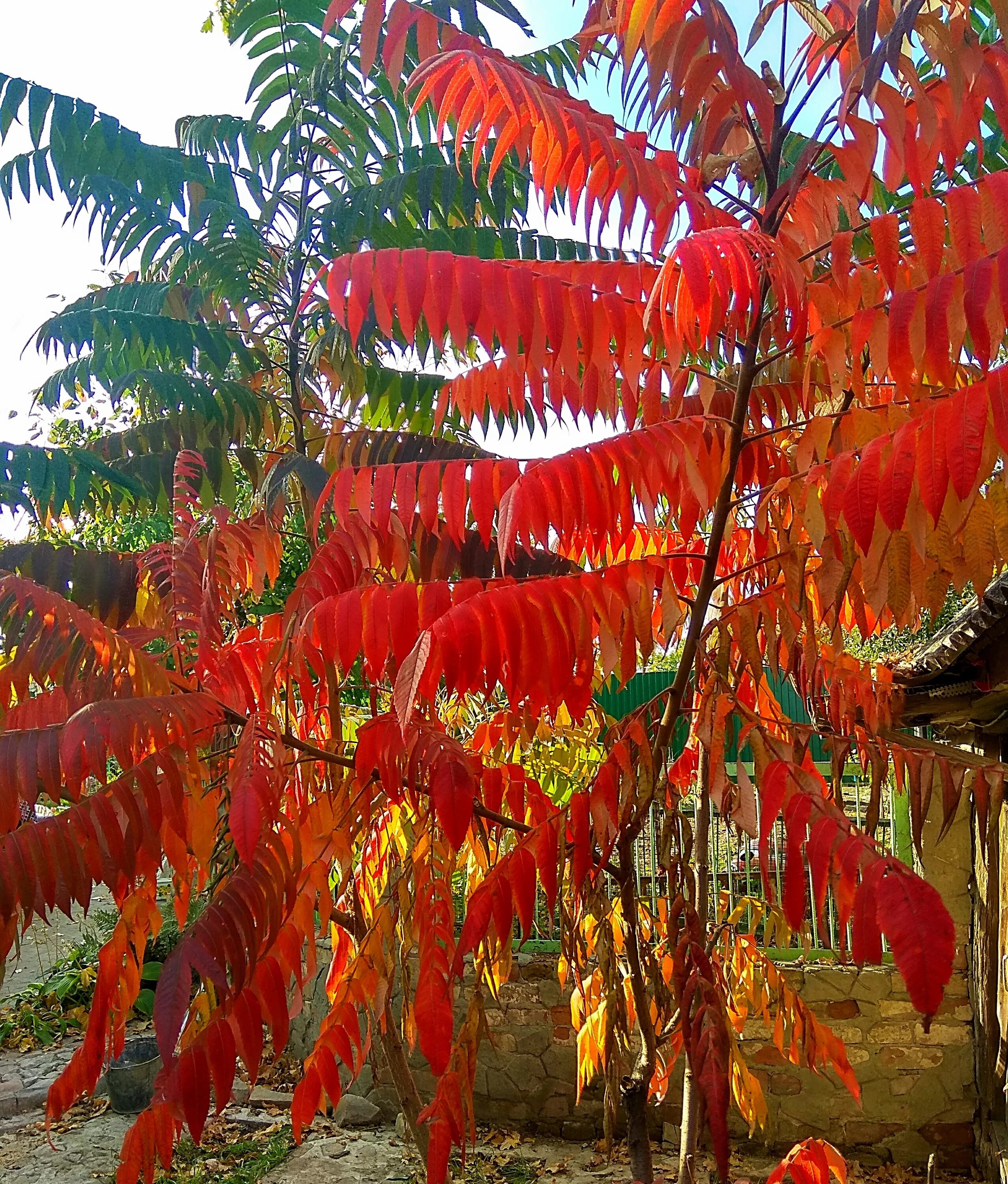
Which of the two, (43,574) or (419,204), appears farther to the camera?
(419,204)

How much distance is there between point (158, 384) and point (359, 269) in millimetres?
2096

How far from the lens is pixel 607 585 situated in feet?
4.65

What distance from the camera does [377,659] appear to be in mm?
1519

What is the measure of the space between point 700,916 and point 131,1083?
469cm

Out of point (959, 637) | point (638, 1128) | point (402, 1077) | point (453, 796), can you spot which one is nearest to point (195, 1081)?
point (453, 796)

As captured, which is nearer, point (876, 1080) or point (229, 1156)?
point (229, 1156)

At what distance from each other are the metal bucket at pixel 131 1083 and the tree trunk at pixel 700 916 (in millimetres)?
4177

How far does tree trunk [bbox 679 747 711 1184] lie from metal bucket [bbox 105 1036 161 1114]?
4.18 m

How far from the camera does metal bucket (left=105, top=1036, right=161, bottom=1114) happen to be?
17.0ft

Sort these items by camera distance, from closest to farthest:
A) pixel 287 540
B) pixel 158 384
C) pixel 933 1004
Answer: pixel 933 1004 → pixel 158 384 → pixel 287 540

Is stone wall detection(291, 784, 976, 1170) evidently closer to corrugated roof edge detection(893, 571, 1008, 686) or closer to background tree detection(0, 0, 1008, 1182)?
corrugated roof edge detection(893, 571, 1008, 686)

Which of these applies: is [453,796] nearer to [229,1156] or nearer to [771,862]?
[229,1156]

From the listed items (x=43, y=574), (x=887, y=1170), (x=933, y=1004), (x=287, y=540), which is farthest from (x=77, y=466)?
(x=887, y=1170)

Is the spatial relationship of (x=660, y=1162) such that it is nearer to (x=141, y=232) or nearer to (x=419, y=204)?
(x=419, y=204)
